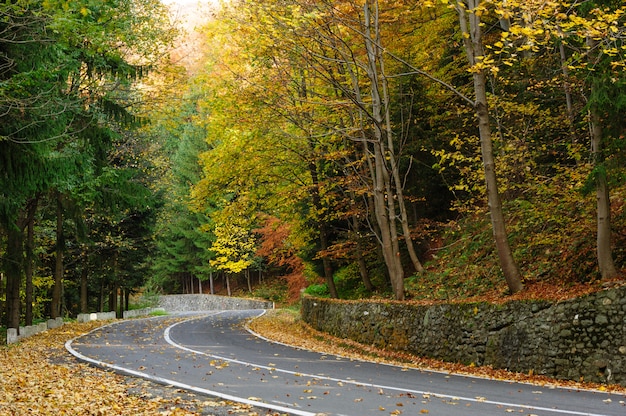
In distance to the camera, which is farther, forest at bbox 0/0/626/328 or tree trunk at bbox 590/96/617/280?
forest at bbox 0/0/626/328

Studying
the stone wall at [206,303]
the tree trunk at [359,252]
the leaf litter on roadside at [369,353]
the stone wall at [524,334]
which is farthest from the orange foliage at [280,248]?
the stone wall at [524,334]

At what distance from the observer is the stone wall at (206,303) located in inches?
1961

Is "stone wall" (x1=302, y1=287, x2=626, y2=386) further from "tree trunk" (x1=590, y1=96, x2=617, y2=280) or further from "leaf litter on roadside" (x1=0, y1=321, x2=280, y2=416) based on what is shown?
"leaf litter on roadside" (x1=0, y1=321, x2=280, y2=416)

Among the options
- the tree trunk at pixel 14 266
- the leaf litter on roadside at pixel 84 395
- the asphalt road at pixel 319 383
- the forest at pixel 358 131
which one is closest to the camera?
the asphalt road at pixel 319 383

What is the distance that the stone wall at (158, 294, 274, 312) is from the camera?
4981 centimetres

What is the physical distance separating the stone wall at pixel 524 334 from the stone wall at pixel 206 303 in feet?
111

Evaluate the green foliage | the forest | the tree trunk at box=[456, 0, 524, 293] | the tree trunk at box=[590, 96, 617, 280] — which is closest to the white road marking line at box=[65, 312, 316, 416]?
the forest

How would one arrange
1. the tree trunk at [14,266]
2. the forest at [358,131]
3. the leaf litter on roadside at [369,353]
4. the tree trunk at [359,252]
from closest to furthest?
the leaf litter on roadside at [369,353] < the forest at [358,131] < the tree trunk at [14,266] < the tree trunk at [359,252]

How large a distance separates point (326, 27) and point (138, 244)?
74.5 feet

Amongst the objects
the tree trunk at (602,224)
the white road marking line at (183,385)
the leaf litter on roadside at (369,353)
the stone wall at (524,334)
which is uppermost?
the tree trunk at (602,224)

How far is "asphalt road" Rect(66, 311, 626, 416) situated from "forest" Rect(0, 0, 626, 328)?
3226 mm

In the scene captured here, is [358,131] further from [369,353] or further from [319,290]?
[319,290]

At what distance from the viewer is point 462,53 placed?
833 inches

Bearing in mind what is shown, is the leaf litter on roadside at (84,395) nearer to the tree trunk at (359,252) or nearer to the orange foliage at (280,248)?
the tree trunk at (359,252)
